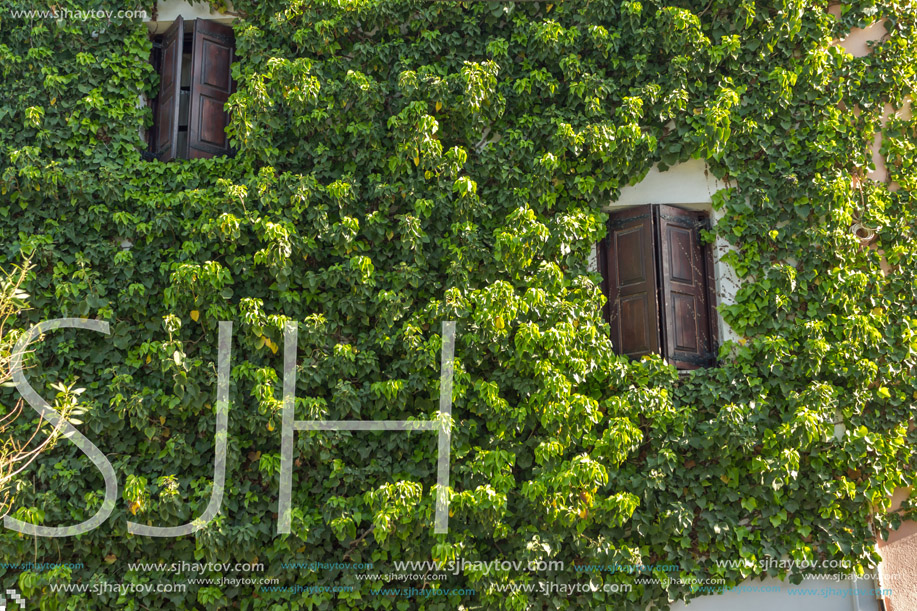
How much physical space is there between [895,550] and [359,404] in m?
4.47

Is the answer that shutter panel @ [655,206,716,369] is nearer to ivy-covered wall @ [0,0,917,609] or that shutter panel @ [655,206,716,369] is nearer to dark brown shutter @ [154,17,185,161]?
ivy-covered wall @ [0,0,917,609]

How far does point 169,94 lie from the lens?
9.22 metres

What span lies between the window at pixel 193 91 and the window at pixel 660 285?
12.5 ft

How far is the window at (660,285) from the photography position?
27.3 feet

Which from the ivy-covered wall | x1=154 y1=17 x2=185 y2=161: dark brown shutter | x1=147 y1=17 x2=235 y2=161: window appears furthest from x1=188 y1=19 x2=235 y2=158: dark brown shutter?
the ivy-covered wall

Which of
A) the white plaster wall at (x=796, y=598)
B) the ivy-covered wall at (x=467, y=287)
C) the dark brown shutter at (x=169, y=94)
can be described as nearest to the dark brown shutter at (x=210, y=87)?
the dark brown shutter at (x=169, y=94)

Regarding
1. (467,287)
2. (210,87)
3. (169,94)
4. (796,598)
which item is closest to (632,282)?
(467,287)

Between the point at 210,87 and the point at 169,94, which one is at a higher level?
the point at 210,87

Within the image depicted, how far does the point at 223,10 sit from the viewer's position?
9.45m

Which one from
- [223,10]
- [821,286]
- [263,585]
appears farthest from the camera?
[223,10]

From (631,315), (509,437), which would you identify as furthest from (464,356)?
(631,315)

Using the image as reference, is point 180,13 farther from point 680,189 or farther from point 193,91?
point 680,189

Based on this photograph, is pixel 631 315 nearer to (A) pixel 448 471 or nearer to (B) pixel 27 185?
(A) pixel 448 471

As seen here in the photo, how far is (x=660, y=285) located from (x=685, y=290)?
0.25m
